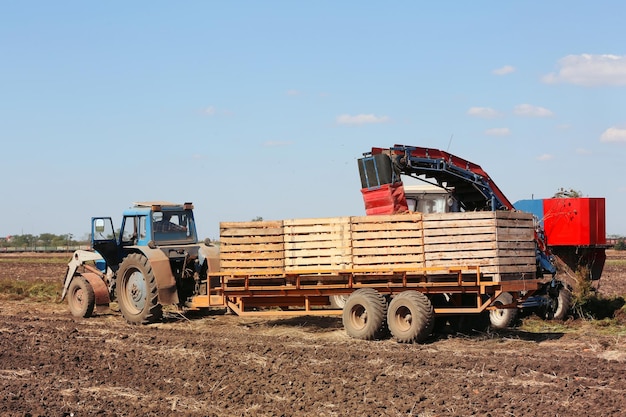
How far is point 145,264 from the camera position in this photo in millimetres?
15359

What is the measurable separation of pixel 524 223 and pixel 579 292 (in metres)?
3.53

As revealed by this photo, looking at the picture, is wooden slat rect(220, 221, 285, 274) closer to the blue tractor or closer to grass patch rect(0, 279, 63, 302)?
the blue tractor

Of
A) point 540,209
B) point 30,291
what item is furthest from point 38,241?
point 540,209

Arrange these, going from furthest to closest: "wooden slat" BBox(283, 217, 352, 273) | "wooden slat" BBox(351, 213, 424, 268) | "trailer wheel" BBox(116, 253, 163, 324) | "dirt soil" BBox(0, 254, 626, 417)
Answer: "trailer wheel" BBox(116, 253, 163, 324) → "wooden slat" BBox(283, 217, 352, 273) → "wooden slat" BBox(351, 213, 424, 268) → "dirt soil" BBox(0, 254, 626, 417)

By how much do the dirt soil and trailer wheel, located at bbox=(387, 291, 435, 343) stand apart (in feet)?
0.71

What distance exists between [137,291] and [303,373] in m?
7.15

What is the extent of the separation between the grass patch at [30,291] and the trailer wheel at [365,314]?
10.9m

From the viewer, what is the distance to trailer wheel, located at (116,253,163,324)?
15.3m

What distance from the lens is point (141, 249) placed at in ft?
51.0

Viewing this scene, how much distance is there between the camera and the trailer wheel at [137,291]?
15289mm

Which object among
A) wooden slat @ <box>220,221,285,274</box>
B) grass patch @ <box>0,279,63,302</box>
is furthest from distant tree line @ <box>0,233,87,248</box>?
wooden slat @ <box>220,221,285,274</box>

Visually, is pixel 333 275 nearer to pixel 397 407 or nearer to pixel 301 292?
pixel 301 292

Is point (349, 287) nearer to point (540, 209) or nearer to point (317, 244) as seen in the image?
point (317, 244)

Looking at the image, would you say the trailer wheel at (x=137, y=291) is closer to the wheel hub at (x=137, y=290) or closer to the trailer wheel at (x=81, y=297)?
the wheel hub at (x=137, y=290)
